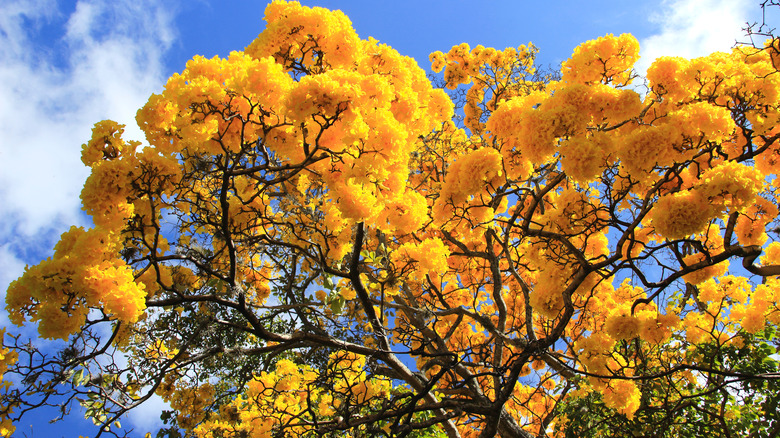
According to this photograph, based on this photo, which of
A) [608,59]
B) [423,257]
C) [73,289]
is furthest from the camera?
[423,257]

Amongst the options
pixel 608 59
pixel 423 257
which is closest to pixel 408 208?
pixel 423 257

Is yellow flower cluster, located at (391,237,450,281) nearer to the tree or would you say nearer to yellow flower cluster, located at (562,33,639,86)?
the tree

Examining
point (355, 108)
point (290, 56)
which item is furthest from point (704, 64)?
point (290, 56)

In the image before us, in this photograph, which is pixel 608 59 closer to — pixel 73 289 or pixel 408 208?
pixel 408 208

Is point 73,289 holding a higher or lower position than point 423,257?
lower

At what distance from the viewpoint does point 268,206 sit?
521 cm

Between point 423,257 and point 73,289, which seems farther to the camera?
point 423,257

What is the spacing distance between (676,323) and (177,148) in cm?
491

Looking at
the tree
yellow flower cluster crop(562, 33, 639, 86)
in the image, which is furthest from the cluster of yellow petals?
yellow flower cluster crop(562, 33, 639, 86)

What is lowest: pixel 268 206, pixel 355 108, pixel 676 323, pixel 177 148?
pixel 676 323

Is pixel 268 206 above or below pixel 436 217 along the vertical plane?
above

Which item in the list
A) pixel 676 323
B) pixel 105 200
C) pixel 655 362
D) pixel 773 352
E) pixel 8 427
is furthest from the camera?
pixel 655 362

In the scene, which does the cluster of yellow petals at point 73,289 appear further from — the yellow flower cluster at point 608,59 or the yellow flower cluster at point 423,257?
the yellow flower cluster at point 608,59

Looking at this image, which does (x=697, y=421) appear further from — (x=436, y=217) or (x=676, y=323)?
(x=436, y=217)
